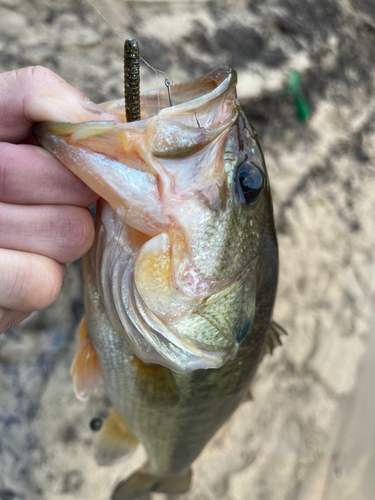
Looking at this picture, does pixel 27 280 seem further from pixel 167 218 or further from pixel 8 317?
pixel 167 218

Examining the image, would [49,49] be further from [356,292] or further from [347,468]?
[347,468]

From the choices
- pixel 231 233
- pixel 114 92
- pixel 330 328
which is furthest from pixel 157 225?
pixel 330 328

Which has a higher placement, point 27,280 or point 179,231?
point 179,231

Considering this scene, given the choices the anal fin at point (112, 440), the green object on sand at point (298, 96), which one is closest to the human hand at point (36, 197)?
the anal fin at point (112, 440)

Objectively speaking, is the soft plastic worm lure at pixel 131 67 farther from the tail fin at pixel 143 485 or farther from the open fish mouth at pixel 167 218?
the tail fin at pixel 143 485

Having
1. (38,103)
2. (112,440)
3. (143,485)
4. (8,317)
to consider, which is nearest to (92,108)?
→ (38,103)

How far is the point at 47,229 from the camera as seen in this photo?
0.67 metres

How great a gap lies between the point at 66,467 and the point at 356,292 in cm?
168

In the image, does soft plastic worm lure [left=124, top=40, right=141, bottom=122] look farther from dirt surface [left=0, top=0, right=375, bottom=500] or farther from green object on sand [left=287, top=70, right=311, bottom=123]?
green object on sand [left=287, top=70, right=311, bottom=123]

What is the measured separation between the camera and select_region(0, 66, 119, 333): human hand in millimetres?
626

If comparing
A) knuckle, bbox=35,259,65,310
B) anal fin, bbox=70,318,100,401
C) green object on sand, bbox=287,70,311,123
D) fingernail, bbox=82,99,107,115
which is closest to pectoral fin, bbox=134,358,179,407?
anal fin, bbox=70,318,100,401

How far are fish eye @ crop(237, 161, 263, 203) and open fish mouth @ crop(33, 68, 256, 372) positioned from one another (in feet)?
0.17

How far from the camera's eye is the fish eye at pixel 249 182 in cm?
67

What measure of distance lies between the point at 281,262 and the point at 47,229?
4.59 ft
